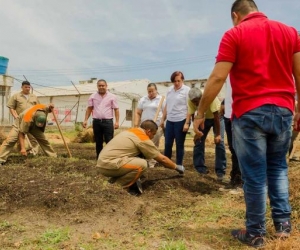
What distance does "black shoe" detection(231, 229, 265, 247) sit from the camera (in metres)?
2.50

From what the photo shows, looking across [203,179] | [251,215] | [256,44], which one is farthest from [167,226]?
[203,179]

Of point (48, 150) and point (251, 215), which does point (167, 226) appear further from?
point (48, 150)

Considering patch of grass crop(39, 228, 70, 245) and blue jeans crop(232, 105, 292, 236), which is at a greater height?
blue jeans crop(232, 105, 292, 236)

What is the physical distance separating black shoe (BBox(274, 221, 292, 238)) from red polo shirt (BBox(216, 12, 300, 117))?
2.79 ft

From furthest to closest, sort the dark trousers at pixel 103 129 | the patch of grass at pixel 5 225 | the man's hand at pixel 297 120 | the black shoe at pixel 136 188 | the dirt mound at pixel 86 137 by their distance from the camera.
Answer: the dirt mound at pixel 86 137, the dark trousers at pixel 103 129, the black shoe at pixel 136 188, the patch of grass at pixel 5 225, the man's hand at pixel 297 120

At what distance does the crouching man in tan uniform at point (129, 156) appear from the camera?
4.36m

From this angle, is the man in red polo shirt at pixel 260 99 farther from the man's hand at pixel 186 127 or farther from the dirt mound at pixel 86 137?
the dirt mound at pixel 86 137

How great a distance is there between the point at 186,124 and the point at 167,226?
2.56 m

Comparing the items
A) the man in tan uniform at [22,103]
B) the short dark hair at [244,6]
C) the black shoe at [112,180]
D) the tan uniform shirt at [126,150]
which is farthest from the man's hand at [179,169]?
the man in tan uniform at [22,103]

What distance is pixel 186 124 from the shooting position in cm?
541

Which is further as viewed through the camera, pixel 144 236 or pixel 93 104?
pixel 93 104

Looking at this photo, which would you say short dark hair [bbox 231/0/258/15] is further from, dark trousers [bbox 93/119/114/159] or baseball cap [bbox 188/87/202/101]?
dark trousers [bbox 93/119/114/159]

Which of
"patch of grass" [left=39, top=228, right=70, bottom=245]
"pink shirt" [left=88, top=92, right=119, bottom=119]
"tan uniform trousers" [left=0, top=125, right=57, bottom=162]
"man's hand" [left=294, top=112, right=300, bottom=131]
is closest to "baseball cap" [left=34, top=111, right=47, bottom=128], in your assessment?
"tan uniform trousers" [left=0, top=125, right=57, bottom=162]

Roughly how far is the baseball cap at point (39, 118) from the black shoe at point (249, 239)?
15.3 feet
